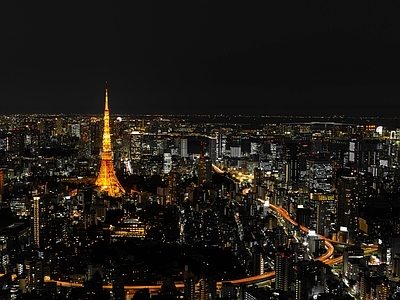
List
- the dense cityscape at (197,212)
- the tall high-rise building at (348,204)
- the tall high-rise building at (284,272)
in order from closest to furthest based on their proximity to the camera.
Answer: the tall high-rise building at (284,272)
the dense cityscape at (197,212)
the tall high-rise building at (348,204)

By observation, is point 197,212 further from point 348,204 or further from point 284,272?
point 284,272

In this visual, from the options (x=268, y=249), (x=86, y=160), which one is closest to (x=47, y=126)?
(x=86, y=160)

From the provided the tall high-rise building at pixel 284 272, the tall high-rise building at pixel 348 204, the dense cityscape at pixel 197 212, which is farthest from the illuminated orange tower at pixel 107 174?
the tall high-rise building at pixel 284 272

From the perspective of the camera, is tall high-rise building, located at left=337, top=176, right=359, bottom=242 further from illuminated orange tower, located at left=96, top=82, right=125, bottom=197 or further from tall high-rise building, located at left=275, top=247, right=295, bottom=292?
illuminated orange tower, located at left=96, top=82, right=125, bottom=197

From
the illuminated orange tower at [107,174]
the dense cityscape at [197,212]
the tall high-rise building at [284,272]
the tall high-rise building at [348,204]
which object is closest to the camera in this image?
the tall high-rise building at [284,272]

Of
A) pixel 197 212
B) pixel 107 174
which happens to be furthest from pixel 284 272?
pixel 107 174

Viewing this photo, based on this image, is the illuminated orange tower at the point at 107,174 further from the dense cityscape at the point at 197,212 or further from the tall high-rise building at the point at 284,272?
the tall high-rise building at the point at 284,272

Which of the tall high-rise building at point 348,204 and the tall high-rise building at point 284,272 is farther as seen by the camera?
the tall high-rise building at point 348,204

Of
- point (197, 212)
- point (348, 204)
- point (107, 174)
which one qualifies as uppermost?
point (107, 174)

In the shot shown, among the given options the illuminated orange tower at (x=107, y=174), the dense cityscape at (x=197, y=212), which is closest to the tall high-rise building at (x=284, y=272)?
the dense cityscape at (x=197, y=212)

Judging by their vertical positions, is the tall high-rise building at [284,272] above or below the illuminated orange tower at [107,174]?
below
